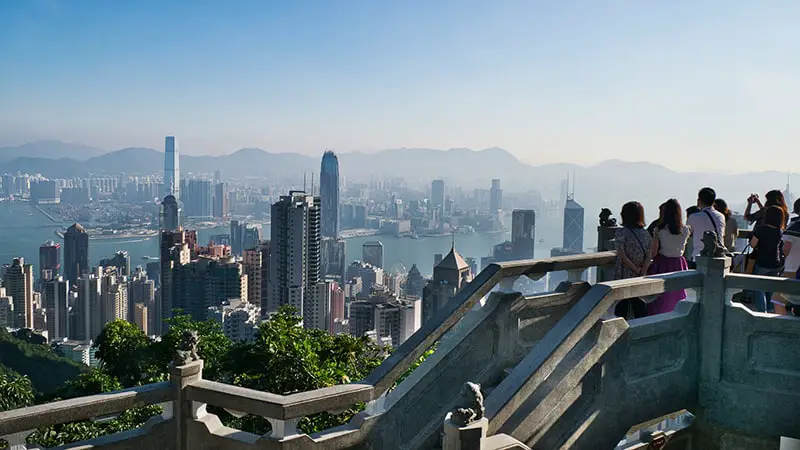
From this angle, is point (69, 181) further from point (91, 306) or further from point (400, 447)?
point (400, 447)

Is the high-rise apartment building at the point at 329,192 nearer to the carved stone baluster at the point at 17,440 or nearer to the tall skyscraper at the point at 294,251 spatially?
the tall skyscraper at the point at 294,251

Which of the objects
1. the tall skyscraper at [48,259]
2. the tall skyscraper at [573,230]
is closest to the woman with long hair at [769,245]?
the tall skyscraper at [573,230]

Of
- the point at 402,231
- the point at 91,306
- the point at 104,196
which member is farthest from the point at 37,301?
the point at 104,196

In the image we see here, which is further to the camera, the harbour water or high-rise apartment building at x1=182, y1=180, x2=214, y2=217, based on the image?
high-rise apartment building at x1=182, y1=180, x2=214, y2=217

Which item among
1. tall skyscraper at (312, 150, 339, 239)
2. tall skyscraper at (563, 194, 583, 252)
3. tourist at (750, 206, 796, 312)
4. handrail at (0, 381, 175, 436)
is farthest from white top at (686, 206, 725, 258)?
tall skyscraper at (312, 150, 339, 239)

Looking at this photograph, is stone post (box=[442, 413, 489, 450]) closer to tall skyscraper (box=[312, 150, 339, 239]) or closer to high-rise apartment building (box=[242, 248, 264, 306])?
high-rise apartment building (box=[242, 248, 264, 306])

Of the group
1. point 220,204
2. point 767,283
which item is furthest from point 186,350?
point 220,204

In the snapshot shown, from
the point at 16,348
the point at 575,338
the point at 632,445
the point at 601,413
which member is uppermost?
the point at 575,338
